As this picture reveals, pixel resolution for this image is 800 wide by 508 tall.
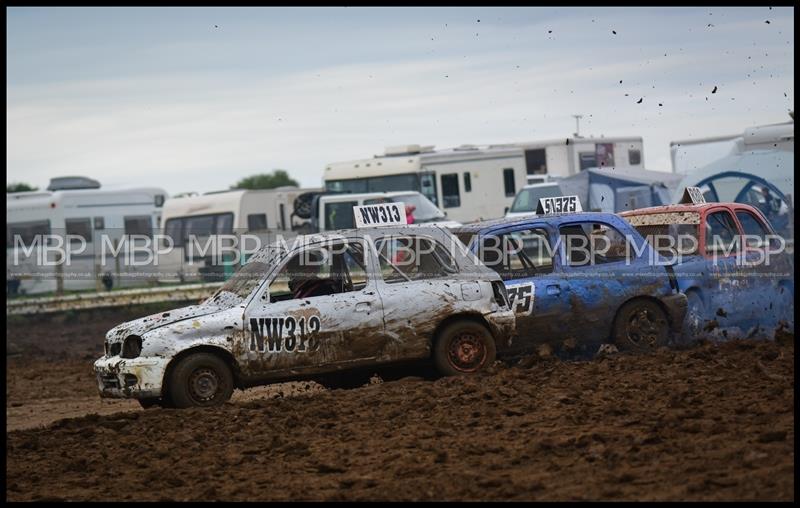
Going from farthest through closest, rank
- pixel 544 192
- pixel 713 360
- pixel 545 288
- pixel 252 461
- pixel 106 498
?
pixel 544 192, pixel 545 288, pixel 713 360, pixel 252 461, pixel 106 498

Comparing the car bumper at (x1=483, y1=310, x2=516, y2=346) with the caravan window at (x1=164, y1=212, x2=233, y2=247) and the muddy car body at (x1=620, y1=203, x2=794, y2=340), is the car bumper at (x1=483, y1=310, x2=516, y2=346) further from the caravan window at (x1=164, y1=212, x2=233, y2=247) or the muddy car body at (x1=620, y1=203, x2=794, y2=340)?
the caravan window at (x1=164, y1=212, x2=233, y2=247)

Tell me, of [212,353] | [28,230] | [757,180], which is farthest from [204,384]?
[28,230]

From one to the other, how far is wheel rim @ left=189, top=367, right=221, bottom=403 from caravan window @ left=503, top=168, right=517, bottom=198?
25377 millimetres

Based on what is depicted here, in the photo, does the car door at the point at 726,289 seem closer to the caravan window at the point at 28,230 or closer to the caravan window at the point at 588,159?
the caravan window at the point at 28,230

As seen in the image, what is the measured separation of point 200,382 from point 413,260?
240 cm

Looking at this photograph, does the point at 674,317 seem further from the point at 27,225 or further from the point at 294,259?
the point at 27,225

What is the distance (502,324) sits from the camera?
12.2 meters

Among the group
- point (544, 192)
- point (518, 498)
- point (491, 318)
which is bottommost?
point (518, 498)

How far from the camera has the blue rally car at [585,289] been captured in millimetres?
13000

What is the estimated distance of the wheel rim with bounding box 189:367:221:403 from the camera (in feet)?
37.5

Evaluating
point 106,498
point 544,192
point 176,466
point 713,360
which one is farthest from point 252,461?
point 544,192

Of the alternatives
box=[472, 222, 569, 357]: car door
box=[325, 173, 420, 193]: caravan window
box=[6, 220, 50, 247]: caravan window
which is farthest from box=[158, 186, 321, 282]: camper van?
box=[472, 222, 569, 357]: car door

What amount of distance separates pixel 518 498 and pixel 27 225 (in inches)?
1168

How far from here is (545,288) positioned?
13.0 metres
